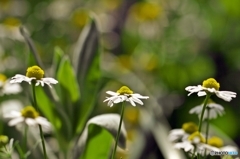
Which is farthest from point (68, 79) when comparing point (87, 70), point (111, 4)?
point (111, 4)

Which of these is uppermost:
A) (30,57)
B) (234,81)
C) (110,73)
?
(30,57)

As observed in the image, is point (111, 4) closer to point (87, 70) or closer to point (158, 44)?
point (158, 44)

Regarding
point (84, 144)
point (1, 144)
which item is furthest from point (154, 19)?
point (1, 144)

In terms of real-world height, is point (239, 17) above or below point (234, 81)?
above

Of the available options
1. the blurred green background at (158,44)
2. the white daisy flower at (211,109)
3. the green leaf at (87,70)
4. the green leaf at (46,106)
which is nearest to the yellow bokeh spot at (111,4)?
the blurred green background at (158,44)

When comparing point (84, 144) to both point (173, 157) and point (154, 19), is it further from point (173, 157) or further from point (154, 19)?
point (154, 19)

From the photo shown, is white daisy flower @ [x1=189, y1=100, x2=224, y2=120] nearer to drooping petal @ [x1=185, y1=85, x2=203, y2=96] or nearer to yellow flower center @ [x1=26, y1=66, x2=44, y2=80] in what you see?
drooping petal @ [x1=185, y1=85, x2=203, y2=96]

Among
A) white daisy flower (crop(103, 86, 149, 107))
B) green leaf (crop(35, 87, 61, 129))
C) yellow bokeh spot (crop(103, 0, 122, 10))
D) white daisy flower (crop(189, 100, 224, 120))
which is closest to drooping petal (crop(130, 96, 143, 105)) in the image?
white daisy flower (crop(103, 86, 149, 107))
